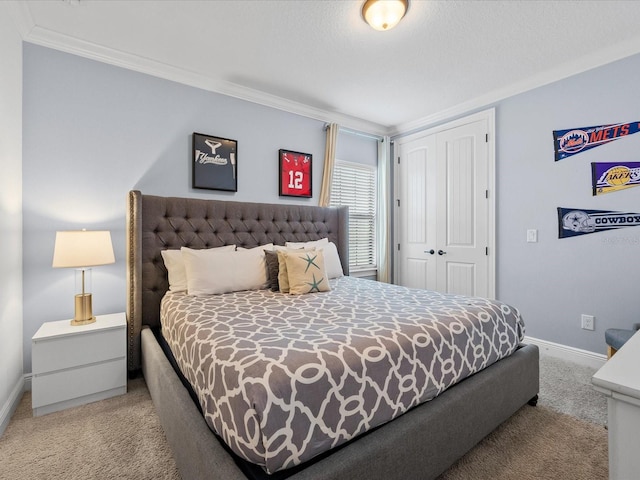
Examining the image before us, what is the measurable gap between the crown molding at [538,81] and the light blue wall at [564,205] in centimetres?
6

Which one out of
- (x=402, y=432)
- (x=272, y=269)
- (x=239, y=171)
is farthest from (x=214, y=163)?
(x=402, y=432)

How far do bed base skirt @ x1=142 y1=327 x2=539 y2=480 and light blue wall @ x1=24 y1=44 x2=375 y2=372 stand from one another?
115cm

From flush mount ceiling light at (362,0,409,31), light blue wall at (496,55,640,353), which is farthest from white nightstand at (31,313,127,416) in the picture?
light blue wall at (496,55,640,353)

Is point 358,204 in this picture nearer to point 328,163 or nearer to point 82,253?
point 328,163

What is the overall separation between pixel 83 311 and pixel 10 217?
0.74 m

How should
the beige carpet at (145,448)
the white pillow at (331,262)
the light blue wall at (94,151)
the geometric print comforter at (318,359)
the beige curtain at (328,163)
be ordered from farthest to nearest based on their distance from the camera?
the beige curtain at (328,163) < the white pillow at (331,262) < the light blue wall at (94,151) < the beige carpet at (145,448) < the geometric print comforter at (318,359)

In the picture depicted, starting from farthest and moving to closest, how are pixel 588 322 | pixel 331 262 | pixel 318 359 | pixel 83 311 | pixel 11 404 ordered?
pixel 331 262 → pixel 588 322 → pixel 83 311 → pixel 11 404 → pixel 318 359

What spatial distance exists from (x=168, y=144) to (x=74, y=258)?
4.19 ft

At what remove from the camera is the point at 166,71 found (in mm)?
2715

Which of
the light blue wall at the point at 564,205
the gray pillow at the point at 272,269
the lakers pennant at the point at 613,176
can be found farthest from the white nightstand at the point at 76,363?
the lakers pennant at the point at 613,176

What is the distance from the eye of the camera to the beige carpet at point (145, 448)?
1.42 meters

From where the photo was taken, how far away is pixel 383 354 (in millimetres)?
1222

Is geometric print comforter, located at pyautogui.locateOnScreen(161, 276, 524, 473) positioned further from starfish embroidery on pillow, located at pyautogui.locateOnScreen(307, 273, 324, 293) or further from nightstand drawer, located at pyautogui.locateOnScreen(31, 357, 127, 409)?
nightstand drawer, located at pyautogui.locateOnScreen(31, 357, 127, 409)

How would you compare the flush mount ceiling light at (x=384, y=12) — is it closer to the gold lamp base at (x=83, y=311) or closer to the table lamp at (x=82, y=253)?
the table lamp at (x=82, y=253)
